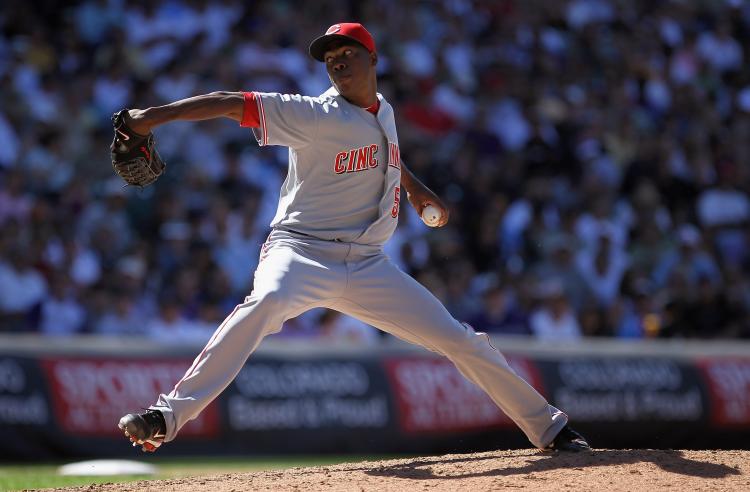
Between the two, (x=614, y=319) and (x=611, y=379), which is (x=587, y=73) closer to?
(x=614, y=319)

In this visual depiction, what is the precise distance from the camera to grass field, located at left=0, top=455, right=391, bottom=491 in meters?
7.46

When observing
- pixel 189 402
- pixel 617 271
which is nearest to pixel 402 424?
pixel 617 271

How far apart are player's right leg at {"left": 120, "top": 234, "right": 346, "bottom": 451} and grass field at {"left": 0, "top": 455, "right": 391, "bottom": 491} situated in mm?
2083

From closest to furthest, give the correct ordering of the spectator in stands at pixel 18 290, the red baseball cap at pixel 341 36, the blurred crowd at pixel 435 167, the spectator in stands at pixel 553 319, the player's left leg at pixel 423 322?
1. the red baseball cap at pixel 341 36
2. the player's left leg at pixel 423 322
3. the spectator in stands at pixel 18 290
4. the blurred crowd at pixel 435 167
5. the spectator in stands at pixel 553 319

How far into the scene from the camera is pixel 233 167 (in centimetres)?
1237

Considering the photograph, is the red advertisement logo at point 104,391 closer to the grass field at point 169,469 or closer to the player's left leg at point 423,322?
the grass field at point 169,469

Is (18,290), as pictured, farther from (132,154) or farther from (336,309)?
(132,154)

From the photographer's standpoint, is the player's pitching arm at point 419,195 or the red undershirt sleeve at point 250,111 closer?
the red undershirt sleeve at point 250,111

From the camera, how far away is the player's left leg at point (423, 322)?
5.72 metres

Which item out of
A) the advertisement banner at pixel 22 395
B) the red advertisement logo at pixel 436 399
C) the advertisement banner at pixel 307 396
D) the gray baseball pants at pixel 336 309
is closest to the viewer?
the gray baseball pants at pixel 336 309

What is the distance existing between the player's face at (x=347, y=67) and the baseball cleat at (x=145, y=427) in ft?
5.77

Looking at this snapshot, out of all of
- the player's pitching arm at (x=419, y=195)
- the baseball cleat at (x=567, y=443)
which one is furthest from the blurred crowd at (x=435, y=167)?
the baseball cleat at (x=567, y=443)

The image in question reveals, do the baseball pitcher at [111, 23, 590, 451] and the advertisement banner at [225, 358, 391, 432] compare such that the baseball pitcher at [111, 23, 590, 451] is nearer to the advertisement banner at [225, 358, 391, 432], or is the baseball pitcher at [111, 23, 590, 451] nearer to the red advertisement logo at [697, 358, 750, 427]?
the advertisement banner at [225, 358, 391, 432]

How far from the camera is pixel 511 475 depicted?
559 cm
